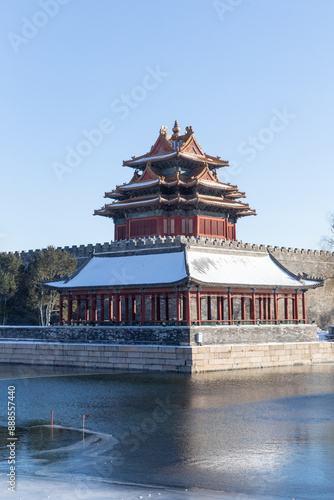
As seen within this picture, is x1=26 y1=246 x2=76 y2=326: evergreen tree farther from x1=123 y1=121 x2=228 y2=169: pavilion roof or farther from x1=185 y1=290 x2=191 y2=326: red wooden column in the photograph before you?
x1=185 y1=290 x2=191 y2=326: red wooden column

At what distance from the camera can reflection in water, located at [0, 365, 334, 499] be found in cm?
1352

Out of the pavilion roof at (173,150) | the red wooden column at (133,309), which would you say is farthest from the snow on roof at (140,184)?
the red wooden column at (133,309)

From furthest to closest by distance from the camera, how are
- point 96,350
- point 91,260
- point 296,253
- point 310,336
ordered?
point 296,253
point 91,260
point 310,336
point 96,350

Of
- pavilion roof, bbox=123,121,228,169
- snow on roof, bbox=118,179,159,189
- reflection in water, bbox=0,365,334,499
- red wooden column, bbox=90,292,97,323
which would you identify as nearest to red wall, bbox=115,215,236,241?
snow on roof, bbox=118,179,159,189

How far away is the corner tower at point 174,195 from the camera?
172ft

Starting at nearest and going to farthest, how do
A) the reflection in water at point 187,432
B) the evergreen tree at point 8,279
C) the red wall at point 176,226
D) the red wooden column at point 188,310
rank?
the reflection in water at point 187,432 < the red wooden column at point 188,310 < the red wall at point 176,226 < the evergreen tree at point 8,279

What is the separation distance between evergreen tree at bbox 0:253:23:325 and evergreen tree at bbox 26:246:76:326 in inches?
46.1

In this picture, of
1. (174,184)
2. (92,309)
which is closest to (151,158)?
(174,184)

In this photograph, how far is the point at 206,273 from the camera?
39.0 m

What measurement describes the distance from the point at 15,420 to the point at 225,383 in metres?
11.7

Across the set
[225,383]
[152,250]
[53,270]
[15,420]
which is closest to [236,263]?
[152,250]

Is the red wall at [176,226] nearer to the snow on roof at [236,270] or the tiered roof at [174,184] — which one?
the tiered roof at [174,184]

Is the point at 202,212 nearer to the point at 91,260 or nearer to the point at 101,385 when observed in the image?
the point at 91,260

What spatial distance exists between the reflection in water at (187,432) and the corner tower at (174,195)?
74.2 feet
